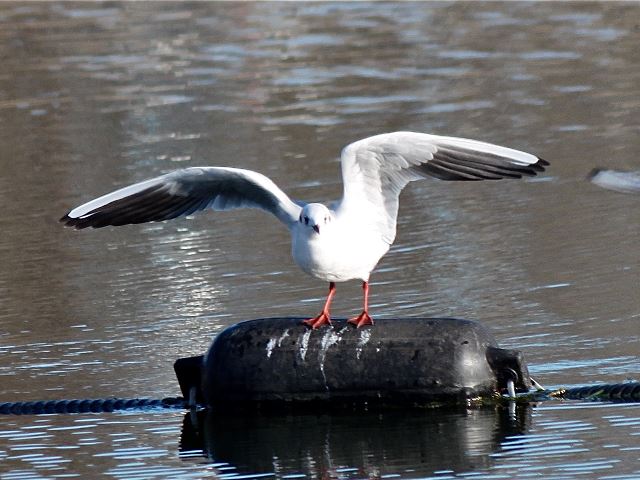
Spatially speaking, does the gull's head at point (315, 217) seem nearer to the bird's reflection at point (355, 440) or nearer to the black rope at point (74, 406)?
the bird's reflection at point (355, 440)

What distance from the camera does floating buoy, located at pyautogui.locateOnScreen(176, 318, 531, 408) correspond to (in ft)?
28.3

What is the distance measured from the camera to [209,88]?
21344mm

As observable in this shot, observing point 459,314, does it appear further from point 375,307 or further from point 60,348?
point 60,348

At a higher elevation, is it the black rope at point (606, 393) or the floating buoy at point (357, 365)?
the floating buoy at point (357, 365)

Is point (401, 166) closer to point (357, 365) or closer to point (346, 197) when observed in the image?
point (346, 197)

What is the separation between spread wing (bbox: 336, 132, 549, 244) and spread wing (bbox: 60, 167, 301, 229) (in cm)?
52

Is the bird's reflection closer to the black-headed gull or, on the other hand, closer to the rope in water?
the rope in water

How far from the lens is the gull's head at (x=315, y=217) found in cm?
851

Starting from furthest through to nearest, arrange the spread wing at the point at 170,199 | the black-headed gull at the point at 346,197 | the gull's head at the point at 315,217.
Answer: the spread wing at the point at 170,199 → the black-headed gull at the point at 346,197 → the gull's head at the point at 315,217

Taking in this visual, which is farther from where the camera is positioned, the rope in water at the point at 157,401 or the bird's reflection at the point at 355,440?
the rope in water at the point at 157,401

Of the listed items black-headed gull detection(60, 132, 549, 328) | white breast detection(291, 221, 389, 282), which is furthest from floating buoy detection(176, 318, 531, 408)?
white breast detection(291, 221, 389, 282)

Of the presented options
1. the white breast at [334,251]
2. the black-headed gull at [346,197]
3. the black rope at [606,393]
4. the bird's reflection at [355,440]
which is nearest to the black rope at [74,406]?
the bird's reflection at [355,440]

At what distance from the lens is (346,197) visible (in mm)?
9117

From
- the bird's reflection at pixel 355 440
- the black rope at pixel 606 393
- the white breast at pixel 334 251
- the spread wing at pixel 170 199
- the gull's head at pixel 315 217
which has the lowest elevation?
the bird's reflection at pixel 355 440
